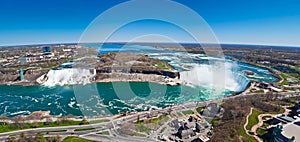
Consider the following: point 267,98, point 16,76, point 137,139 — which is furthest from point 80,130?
point 16,76

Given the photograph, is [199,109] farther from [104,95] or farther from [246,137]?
[104,95]

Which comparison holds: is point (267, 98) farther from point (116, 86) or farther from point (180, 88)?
point (116, 86)

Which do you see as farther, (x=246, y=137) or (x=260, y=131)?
(x=260, y=131)

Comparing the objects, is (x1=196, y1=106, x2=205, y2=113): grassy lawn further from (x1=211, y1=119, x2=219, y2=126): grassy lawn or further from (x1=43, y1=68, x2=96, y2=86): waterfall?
(x1=43, y1=68, x2=96, y2=86): waterfall

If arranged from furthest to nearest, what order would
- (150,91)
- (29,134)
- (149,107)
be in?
(150,91) < (149,107) < (29,134)

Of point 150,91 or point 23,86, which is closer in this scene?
point 150,91

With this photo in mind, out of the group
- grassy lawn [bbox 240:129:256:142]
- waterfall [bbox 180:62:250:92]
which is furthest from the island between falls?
grassy lawn [bbox 240:129:256:142]

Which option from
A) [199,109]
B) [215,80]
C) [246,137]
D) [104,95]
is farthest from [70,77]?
[246,137]

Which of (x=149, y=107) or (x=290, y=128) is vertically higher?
(x=290, y=128)

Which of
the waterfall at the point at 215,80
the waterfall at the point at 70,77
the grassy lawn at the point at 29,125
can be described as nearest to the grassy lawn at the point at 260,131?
the grassy lawn at the point at 29,125
